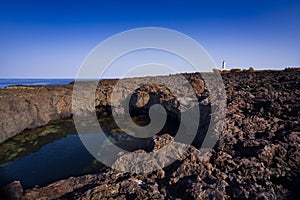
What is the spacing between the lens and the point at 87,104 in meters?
28.5

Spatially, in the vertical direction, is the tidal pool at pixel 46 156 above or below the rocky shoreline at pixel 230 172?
below

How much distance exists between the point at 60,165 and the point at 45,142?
5925 mm

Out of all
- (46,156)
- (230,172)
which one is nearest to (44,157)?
(46,156)

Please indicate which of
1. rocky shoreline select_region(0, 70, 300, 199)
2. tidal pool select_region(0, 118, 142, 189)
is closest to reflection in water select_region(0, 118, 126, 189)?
tidal pool select_region(0, 118, 142, 189)

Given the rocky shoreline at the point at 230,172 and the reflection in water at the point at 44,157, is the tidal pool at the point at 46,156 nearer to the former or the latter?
the reflection in water at the point at 44,157

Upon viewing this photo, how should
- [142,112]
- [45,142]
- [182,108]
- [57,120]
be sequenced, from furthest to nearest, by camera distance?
[142,112] → [57,120] → [182,108] → [45,142]

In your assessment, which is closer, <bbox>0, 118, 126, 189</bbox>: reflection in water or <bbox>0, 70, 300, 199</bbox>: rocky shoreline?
<bbox>0, 70, 300, 199</bbox>: rocky shoreline

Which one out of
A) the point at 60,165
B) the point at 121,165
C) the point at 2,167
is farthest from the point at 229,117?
the point at 2,167

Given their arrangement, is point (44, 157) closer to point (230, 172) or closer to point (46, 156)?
point (46, 156)

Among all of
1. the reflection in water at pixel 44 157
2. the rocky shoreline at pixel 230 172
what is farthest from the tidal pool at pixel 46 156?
the rocky shoreline at pixel 230 172

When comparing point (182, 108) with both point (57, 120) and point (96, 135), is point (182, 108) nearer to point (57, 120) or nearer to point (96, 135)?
point (96, 135)

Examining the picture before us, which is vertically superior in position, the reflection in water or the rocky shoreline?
the rocky shoreline

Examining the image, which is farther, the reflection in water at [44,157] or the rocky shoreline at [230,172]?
the reflection in water at [44,157]

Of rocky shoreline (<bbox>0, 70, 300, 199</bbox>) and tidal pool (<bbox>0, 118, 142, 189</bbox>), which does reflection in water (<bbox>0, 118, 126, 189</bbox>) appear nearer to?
tidal pool (<bbox>0, 118, 142, 189</bbox>)
